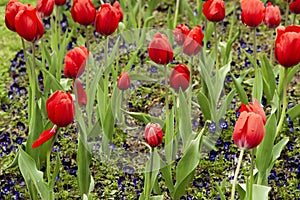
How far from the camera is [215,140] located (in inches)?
120

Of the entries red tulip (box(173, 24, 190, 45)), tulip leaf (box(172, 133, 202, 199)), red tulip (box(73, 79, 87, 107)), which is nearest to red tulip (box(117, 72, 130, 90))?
red tulip (box(73, 79, 87, 107))

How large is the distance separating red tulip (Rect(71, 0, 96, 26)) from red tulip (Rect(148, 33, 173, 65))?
476 millimetres

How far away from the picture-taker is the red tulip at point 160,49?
2.32m

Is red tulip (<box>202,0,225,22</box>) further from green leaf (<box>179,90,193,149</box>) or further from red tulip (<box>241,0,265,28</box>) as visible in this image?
green leaf (<box>179,90,193,149</box>)

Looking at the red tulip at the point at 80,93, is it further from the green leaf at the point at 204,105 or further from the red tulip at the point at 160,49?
the green leaf at the point at 204,105

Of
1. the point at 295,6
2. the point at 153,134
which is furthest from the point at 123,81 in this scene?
the point at 295,6

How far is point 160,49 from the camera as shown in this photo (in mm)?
2326

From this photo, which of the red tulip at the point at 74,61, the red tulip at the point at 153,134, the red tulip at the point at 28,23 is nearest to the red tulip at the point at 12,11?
the red tulip at the point at 28,23

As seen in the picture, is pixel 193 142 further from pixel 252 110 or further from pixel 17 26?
pixel 17 26

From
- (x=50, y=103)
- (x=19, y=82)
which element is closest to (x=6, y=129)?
(x=19, y=82)

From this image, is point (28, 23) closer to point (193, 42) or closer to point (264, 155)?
point (193, 42)

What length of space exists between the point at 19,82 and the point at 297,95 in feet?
5.35

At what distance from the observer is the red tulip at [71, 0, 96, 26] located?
268 cm

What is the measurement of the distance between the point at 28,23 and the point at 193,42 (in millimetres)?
654
